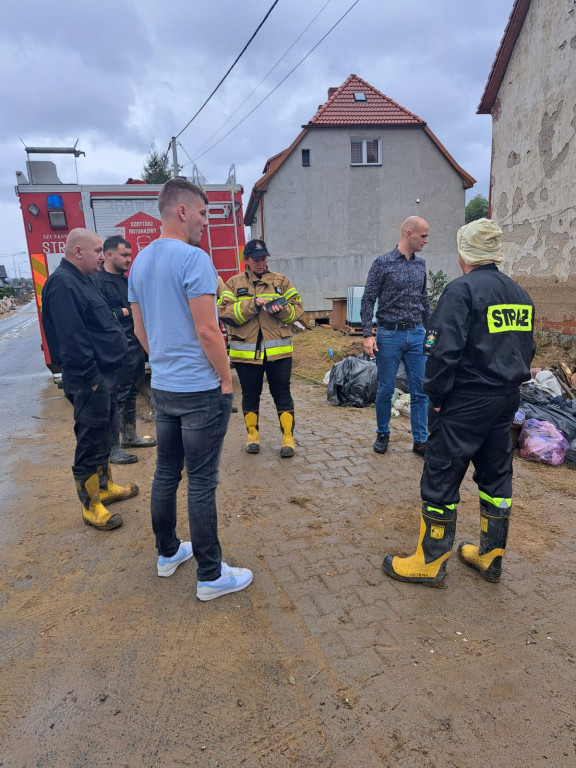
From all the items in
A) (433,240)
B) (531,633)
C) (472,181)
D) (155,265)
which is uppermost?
(472,181)

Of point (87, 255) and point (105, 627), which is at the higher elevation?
point (87, 255)

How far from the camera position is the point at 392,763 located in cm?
170

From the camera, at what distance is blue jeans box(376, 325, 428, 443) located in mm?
4461

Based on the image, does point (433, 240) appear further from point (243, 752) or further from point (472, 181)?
point (243, 752)

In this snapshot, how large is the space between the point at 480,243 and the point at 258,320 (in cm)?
241

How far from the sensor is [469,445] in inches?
97.3

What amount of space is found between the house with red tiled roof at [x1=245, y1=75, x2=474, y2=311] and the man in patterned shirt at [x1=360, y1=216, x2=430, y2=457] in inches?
519

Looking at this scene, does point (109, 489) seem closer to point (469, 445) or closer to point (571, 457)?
point (469, 445)

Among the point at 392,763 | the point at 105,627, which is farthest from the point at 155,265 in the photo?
the point at 392,763

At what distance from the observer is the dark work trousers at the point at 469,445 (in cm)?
244

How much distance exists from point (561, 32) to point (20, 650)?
9681 millimetres

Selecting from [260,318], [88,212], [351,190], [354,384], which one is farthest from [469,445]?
[351,190]

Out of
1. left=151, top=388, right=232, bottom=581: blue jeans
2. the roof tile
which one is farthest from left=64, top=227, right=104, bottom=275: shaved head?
the roof tile

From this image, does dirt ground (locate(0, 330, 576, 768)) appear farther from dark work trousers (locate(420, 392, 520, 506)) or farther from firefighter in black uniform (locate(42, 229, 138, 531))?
dark work trousers (locate(420, 392, 520, 506))
